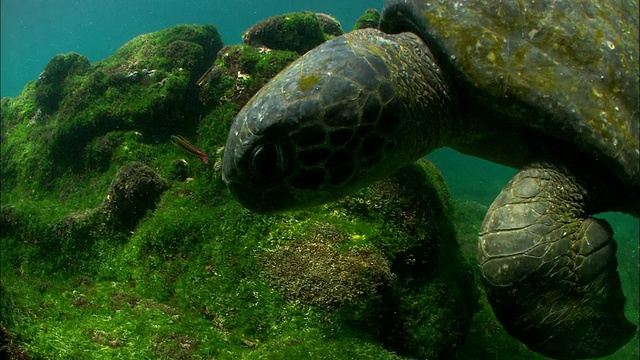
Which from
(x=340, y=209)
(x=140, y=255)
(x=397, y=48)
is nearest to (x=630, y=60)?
(x=397, y=48)

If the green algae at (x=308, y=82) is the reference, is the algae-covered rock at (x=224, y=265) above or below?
below

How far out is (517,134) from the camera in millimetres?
3115

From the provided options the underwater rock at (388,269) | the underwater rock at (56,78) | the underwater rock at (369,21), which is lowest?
the underwater rock at (388,269)

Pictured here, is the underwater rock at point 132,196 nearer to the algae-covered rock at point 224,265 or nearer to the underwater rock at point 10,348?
the algae-covered rock at point 224,265

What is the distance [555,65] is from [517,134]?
562 mm

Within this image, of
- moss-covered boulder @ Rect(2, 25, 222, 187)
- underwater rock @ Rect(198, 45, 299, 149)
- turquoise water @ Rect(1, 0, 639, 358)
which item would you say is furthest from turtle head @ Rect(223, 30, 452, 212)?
turquoise water @ Rect(1, 0, 639, 358)

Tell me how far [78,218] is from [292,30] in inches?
180

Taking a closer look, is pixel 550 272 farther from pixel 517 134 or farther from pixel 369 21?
pixel 369 21

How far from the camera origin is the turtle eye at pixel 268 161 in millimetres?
2578

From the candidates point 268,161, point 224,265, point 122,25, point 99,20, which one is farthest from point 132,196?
point 122,25

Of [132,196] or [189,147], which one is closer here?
[132,196]

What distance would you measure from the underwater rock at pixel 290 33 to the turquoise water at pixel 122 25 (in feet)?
50.3

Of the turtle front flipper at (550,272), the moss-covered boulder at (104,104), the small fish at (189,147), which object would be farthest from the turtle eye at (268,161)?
the moss-covered boulder at (104,104)

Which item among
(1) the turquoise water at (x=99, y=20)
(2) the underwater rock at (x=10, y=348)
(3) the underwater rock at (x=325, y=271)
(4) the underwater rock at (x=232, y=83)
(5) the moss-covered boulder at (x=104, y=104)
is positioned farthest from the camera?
(1) the turquoise water at (x=99, y=20)
